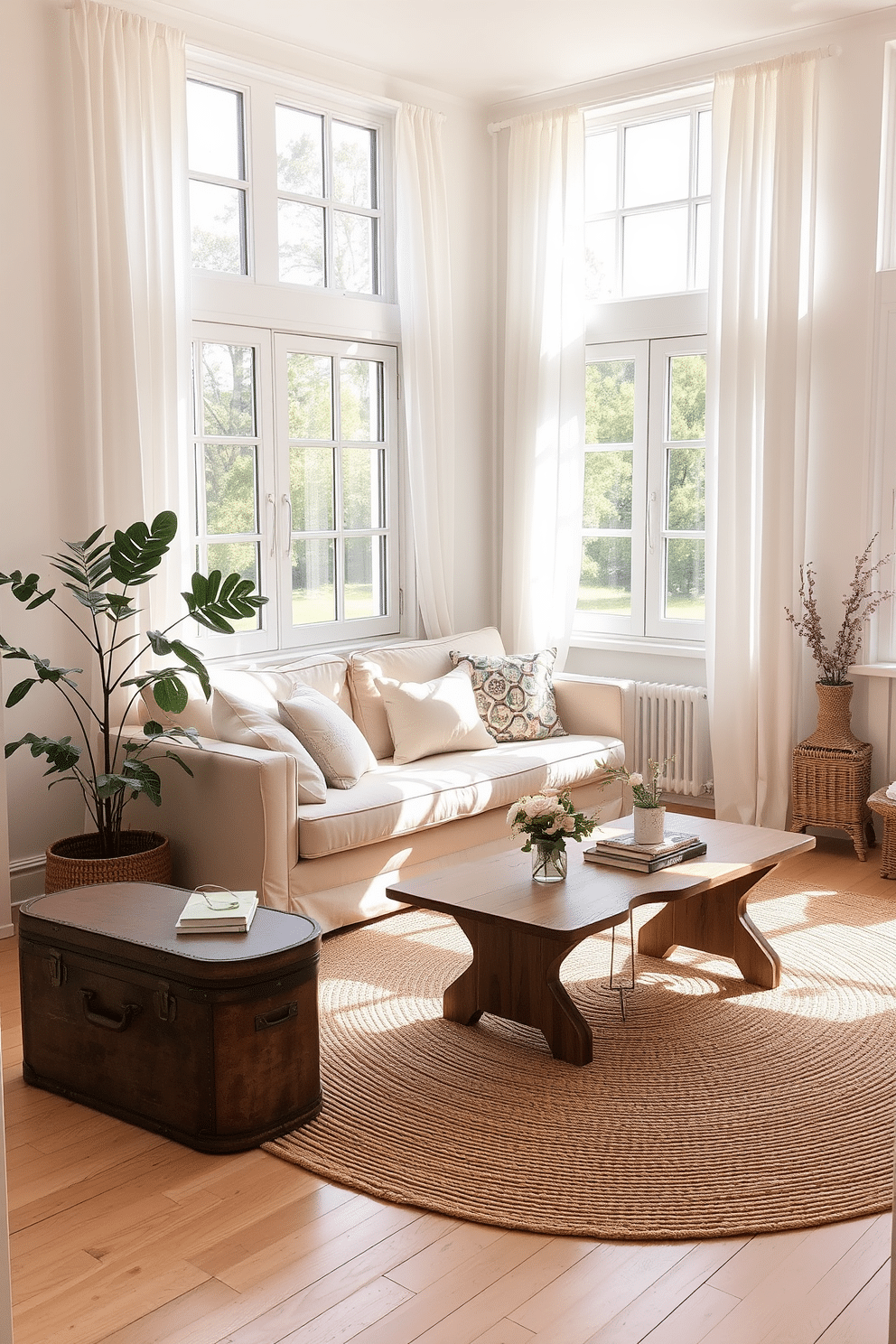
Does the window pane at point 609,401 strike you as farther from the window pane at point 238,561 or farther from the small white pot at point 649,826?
the small white pot at point 649,826

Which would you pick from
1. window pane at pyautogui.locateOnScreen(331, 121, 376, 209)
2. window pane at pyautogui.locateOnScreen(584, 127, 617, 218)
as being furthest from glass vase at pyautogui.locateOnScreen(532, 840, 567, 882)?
window pane at pyautogui.locateOnScreen(584, 127, 617, 218)

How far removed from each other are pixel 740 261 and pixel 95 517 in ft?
9.48

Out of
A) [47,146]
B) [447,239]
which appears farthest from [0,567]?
[447,239]

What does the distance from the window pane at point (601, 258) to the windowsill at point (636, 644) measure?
166cm

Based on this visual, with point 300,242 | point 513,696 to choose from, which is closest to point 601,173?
point 300,242

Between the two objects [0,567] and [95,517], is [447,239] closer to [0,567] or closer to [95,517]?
[95,517]

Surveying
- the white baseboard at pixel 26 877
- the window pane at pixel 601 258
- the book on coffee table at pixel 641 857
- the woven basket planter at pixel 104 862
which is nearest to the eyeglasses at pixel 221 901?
the woven basket planter at pixel 104 862

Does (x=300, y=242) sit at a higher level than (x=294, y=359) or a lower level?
higher

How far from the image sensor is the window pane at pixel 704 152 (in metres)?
5.71

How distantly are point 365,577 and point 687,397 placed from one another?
1732 millimetres

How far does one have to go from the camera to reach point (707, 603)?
18.2ft

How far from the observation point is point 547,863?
3494 millimetres

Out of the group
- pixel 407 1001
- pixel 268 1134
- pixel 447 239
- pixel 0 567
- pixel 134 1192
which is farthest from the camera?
pixel 447 239

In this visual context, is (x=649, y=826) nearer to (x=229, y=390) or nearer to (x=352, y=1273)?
(x=352, y=1273)
